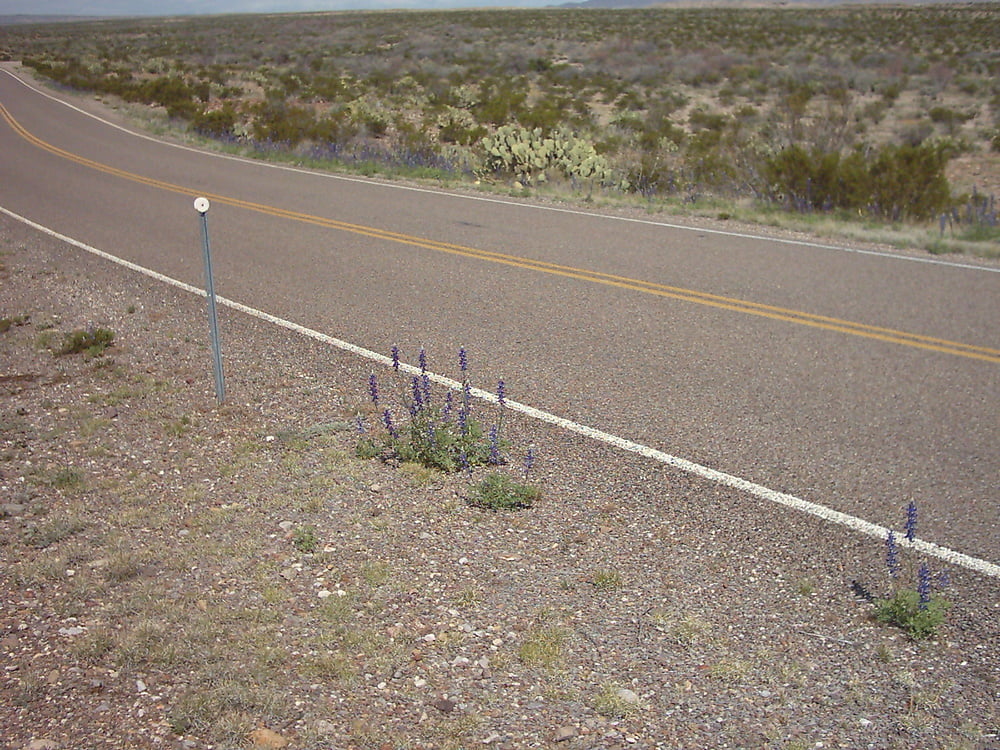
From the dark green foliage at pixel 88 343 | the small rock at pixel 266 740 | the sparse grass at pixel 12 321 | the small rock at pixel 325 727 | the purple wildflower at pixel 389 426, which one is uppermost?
the purple wildflower at pixel 389 426

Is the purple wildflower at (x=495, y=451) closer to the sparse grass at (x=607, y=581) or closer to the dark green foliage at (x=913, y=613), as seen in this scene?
the sparse grass at (x=607, y=581)

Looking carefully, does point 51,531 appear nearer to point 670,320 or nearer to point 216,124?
point 670,320

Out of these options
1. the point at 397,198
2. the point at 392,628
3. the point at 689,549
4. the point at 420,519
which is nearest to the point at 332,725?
the point at 392,628

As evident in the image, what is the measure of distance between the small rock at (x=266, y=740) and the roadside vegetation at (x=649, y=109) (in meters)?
9.95

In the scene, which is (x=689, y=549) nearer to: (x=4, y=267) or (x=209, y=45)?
(x=4, y=267)

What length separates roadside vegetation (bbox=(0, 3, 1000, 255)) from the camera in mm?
14289

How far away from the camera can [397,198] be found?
Answer: 15.3 metres

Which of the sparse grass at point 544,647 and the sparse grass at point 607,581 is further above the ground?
the sparse grass at point 544,647

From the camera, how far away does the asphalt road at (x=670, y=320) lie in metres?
5.55

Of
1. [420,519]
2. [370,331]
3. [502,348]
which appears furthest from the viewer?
[370,331]

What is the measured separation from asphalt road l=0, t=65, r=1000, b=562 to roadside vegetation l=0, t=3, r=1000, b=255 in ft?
8.85

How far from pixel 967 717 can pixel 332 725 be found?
88.4 inches

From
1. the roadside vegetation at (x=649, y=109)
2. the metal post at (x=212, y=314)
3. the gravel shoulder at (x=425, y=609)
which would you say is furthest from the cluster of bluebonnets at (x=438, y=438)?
the roadside vegetation at (x=649, y=109)

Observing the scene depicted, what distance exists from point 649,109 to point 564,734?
108ft
